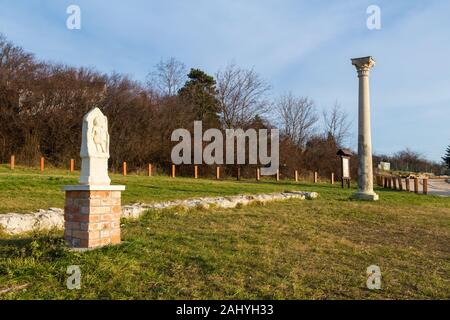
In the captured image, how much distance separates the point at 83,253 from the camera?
4480 mm

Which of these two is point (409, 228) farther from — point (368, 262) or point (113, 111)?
point (113, 111)

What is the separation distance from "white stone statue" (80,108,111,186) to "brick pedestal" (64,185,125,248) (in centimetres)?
14

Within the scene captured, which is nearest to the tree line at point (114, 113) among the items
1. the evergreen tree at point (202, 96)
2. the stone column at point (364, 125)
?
the evergreen tree at point (202, 96)

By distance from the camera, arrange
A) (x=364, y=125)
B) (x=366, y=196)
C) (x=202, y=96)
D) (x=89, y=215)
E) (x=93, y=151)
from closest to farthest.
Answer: (x=89, y=215) → (x=93, y=151) → (x=366, y=196) → (x=364, y=125) → (x=202, y=96)

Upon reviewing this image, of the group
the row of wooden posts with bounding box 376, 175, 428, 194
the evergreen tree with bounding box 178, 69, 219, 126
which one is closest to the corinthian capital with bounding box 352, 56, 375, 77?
the row of wooden posts with bounding box 376, 175, 428, 194

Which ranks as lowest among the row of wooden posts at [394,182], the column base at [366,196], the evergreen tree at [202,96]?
the column base at [366,196]

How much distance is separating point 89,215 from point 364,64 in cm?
1232

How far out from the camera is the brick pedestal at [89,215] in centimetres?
460

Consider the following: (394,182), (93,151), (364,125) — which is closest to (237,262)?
(93,151)

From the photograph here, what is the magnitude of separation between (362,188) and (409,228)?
6689 mm

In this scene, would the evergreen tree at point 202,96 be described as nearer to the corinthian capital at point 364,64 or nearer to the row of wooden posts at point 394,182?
the row of wooden posts at point 394,182

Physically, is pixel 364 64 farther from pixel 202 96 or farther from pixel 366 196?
pixel 202 96

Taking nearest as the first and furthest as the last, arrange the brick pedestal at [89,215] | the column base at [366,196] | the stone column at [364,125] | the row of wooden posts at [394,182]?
1. the brick pedestal at [89,215]
2. the column base at [366,196]
3. the stone column at [364,125]
4. the row of wooden posts at [394,182]

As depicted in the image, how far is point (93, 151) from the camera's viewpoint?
4.83 meters
